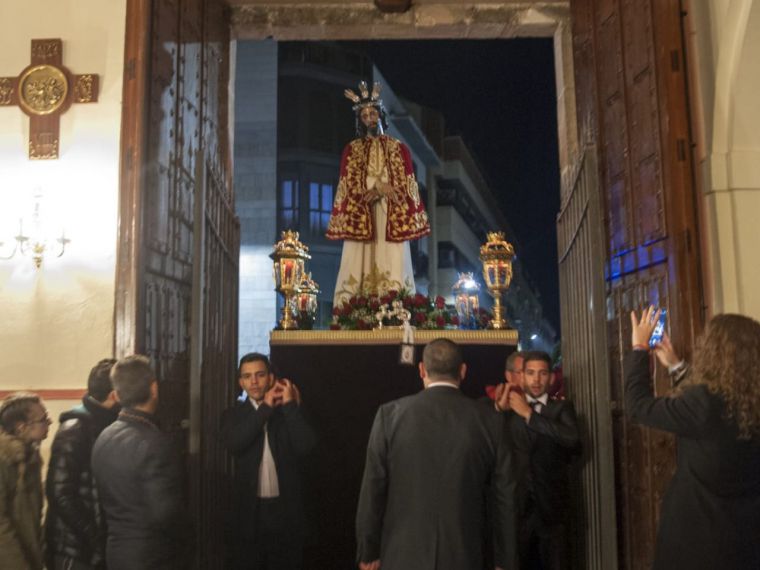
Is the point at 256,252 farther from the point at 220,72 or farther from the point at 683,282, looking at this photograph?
the point at 683,282

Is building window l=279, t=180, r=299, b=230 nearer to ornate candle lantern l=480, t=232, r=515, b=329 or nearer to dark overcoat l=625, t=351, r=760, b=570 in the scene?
ornate candle lantern l=480, t=232, r=515, b=329

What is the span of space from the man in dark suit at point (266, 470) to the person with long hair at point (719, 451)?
6.56ft

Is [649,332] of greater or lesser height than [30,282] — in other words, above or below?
below

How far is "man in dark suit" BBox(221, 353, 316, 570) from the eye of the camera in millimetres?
4367

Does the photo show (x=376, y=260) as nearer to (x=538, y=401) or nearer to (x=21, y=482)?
(x=538, y=401)

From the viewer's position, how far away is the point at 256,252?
15758 mm

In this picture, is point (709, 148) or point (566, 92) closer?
point (709, 148)

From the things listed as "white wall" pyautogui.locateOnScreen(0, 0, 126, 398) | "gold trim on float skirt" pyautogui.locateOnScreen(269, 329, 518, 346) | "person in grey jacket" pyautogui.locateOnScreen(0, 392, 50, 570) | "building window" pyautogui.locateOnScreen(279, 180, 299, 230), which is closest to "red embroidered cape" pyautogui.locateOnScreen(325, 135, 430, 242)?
"gold trim on float skirt" pyautogui.locateOnScreen(269, 329, 518, 346)

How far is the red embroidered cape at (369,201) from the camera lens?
7.27 metres

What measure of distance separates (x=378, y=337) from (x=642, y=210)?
6.84 ft

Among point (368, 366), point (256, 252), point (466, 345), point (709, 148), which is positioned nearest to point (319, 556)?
point (368, 366)

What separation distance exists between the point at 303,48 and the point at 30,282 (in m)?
15.2

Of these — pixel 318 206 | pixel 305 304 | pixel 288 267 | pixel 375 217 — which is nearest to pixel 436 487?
pixel 305 304

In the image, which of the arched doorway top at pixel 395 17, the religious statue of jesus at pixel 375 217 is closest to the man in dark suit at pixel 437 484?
the religious statue of jesus at pixel 375 217
